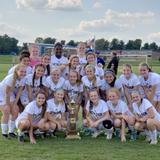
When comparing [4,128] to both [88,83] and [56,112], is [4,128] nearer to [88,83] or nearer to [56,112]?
[56,112]

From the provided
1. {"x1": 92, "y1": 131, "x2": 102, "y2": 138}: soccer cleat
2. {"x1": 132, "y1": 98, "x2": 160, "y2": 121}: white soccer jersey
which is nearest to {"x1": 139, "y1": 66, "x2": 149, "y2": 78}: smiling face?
{"x1": 132, "y1": 98, "x2": 160, "y2": 121}: white soccer jersey

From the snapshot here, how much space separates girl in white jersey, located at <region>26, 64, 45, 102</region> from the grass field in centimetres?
100

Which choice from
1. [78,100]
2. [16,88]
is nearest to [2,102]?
[16,88]

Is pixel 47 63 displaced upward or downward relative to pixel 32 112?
upward

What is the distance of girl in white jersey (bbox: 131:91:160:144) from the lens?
23.4 ft

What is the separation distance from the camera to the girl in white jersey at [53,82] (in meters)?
7.89

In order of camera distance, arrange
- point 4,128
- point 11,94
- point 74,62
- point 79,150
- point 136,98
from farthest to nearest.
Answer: point 74,62
point 11,94
point 4,128
point 136,98
point 79,150

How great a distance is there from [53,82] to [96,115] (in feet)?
3.68

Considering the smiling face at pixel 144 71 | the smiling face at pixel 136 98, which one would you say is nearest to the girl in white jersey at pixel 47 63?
the smiling face at pixel 144 71

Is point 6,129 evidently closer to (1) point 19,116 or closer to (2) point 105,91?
(1) point 19,116

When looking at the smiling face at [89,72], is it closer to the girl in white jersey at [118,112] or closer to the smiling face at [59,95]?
the girl in white jersey at [118,112]

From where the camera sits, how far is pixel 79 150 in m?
6.48

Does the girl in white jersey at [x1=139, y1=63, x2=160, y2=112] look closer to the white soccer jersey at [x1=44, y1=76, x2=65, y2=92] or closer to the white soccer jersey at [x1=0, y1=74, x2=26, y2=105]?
the white soccer jersey at [x1=44, y1=76, x2=65, y2=92]

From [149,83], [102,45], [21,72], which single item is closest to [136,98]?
[149,83]
